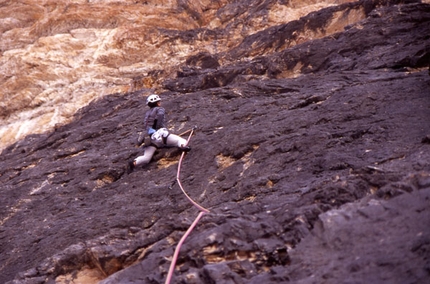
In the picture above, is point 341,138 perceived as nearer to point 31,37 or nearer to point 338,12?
point 338,12

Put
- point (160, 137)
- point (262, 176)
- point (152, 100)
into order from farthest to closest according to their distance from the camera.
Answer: point (152, 100), point (160, 137), point (262, 176)

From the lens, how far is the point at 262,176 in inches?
234

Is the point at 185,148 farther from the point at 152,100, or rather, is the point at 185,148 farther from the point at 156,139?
the point at 152,100

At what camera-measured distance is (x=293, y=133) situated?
6738mm

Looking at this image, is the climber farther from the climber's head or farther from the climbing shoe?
the climber's head

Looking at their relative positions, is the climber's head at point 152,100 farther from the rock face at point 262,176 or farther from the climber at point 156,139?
the rock face at point 262,176

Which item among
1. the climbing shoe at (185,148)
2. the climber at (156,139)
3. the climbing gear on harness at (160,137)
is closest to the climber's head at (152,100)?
the climber at (156,139)

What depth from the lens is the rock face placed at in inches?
161

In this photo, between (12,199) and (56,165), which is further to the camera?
(56,165)

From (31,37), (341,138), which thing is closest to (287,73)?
(341,138)

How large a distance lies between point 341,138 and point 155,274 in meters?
3.13

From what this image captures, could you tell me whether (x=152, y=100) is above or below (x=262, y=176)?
above

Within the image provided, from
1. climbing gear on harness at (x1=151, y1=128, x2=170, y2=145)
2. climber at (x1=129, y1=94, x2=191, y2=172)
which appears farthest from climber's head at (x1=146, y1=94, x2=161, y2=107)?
climbing gear on harness at (x1=151, y1=128, x2=170, y2=145)

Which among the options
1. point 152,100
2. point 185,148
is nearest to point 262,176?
point 185,148
